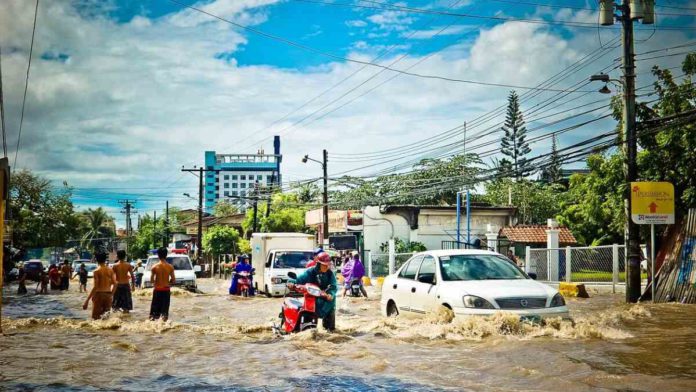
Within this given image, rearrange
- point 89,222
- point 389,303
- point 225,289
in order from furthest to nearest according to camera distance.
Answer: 1. point 89,222
2. point 225,289
3. point 389,303

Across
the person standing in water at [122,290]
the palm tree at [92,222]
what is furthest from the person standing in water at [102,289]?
the palm tree at [92,222]

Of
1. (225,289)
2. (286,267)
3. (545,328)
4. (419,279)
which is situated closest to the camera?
(545,328)

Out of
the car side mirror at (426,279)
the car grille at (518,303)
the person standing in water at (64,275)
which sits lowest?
the person standing in water at (64,275)

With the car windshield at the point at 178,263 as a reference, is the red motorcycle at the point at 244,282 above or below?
below

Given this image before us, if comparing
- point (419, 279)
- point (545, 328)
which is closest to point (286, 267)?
point (419, 279)

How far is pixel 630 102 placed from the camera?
17.9m

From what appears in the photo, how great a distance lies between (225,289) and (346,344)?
22.3m

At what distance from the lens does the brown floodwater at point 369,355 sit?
8.09 metres

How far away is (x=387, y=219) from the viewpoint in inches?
1667

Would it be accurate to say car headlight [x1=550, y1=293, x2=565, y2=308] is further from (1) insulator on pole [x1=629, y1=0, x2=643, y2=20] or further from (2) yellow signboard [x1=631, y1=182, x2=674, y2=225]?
(1) insulator on pole [x1=629, y1=0, x2=643, y2=20]

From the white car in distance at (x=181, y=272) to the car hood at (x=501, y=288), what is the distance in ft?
54.9

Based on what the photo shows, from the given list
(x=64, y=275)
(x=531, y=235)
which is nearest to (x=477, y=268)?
(x=64, y=275)

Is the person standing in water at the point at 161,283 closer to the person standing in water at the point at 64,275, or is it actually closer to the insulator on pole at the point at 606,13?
the insulator on pole at the point at 606,13

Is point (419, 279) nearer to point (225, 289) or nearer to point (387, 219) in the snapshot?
point (225, 289)
